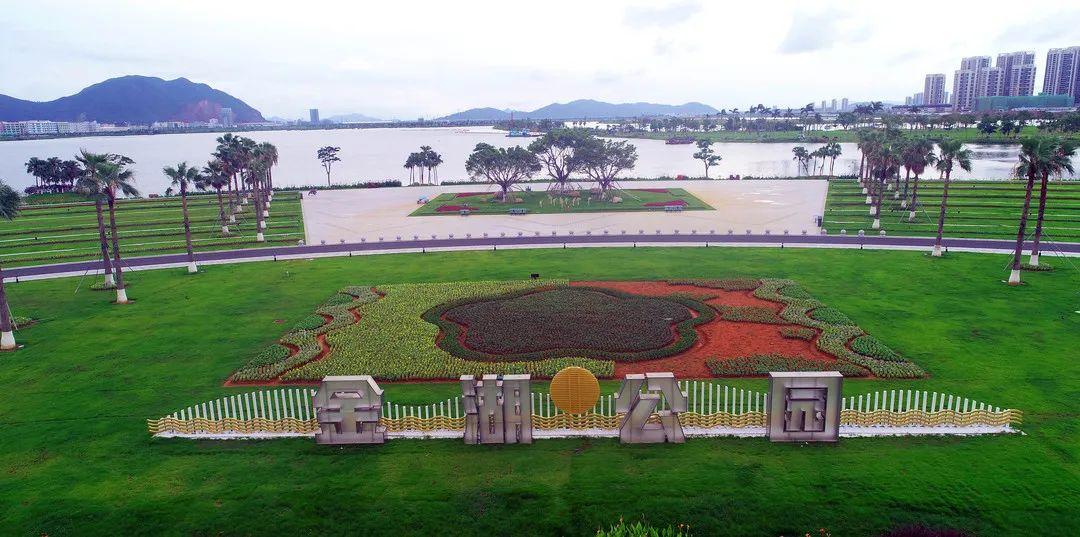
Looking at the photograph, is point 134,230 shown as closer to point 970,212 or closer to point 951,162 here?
point 951,162

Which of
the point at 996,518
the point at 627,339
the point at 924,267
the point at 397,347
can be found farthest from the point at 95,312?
the point at 924,267

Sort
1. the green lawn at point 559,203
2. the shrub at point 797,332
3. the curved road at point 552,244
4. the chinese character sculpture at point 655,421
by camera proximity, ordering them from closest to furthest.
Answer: the chinese character sculpture at point 655,421 < the shrub at point 797,332 < the curved road at point 552,244 < the green lawn at point 559,203

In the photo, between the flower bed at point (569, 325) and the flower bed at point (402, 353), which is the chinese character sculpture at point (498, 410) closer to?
the flower bed at point (402, 353)

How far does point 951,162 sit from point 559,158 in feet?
165

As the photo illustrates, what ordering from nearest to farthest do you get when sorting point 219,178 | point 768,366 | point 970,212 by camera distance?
point 768,366, point 970,212, point 219,178

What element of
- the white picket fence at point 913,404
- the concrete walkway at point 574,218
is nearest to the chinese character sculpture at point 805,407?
the white picket fence at point 913,404

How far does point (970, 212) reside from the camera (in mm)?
63250

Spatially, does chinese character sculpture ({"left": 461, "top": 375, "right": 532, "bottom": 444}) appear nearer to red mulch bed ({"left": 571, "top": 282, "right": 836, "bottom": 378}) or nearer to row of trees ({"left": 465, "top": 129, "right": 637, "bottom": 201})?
red mulch bed ({"left": 571, "top": 282, "right": 836, "bottom": 378})

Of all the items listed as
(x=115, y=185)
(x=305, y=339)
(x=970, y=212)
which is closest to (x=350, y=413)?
(x=305, y=339)

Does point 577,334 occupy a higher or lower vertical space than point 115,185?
lower

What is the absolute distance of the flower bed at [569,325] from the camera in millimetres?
28797

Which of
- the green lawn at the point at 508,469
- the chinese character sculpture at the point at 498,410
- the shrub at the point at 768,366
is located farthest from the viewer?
the shrub at the point at 768,366

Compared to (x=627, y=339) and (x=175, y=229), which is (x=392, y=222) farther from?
(x=627, y=339)

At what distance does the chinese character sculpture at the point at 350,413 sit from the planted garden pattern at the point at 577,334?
5347mm
